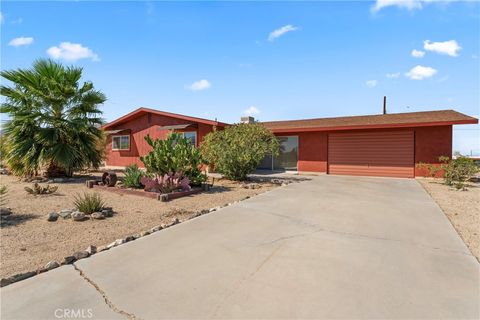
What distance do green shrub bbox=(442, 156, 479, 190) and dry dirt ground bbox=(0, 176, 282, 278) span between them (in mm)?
8489

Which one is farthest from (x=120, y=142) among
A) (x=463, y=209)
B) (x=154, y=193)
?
(x=463, y=209)

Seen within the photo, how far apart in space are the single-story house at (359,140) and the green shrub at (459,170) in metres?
1.59

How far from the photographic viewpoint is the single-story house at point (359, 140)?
1243cm

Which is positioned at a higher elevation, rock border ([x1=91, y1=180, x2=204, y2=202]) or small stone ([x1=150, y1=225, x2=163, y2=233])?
rock border ([x1=91, y1=180, x2=204, y2=202])

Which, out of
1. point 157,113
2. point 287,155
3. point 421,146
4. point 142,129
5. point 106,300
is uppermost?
point 157,113

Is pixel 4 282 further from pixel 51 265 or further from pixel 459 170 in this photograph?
pixel 459 170

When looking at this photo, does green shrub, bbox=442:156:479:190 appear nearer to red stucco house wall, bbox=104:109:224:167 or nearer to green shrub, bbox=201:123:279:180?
green shrub, bbox=201:123:279:180

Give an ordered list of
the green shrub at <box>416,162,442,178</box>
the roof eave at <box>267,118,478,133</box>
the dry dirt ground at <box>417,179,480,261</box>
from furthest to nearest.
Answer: the green shrub at <box>416,162,442,178</box>
the roof eave at <box>267,118,478,133</box>
the dry dirt ground at <box>417,179,480,261</box>

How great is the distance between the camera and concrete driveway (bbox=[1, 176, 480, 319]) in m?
2.40

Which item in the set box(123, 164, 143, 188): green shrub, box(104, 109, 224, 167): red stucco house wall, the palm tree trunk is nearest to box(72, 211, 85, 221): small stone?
box(123, 164, 143, 188): green shrub

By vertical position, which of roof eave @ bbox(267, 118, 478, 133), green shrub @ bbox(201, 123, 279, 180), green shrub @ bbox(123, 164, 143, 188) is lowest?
green shrub @ bbox(123, 164, 143, 188)

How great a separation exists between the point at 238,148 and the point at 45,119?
7797 mm

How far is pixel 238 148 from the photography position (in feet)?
35.8

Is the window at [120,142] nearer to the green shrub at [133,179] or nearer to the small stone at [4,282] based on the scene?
the green shrub at [133,179]
